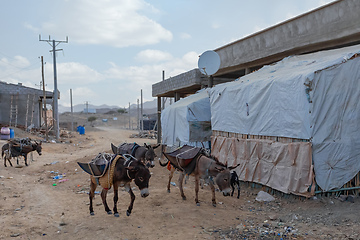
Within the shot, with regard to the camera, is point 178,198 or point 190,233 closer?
point 190,233

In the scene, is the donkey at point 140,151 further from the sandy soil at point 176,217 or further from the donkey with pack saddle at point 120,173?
the donkey with pack saddle at point 120,173

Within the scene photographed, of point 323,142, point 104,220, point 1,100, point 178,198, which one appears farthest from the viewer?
point 1,100

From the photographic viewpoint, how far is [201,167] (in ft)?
24.1

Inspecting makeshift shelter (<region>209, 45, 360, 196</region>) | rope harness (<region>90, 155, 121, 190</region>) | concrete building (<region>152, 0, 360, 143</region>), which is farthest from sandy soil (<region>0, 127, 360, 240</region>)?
concrete building (<region>152, 0, 360, 143</region>)

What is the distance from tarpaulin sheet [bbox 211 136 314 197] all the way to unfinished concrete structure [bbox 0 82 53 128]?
2629 cm

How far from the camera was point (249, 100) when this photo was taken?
892 cm

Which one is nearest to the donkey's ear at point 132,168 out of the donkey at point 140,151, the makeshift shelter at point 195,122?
the donkey at point 140,151

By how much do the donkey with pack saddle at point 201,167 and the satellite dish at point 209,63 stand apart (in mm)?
5218

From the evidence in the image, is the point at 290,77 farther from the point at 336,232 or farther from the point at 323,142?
the point at 336,232

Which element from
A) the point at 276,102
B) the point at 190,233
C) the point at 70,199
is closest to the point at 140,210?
the point at 190,233

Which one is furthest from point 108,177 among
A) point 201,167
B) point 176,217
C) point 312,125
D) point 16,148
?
point 16,148

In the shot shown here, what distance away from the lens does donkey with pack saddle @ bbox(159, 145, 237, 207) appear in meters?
6.64

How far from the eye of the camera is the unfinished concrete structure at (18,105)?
29359 mm

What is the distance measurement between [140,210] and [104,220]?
947mm
